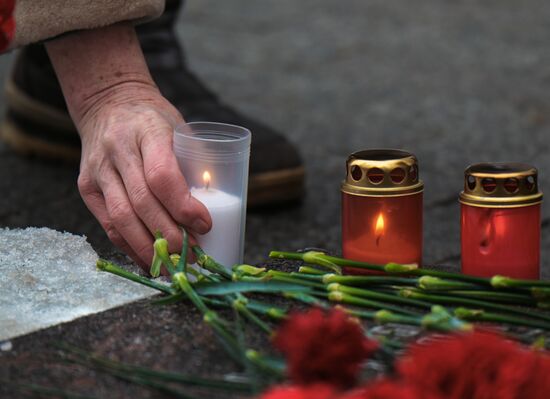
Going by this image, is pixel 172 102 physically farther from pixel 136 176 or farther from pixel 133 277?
pixel 133 277

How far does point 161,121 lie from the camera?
1.45m

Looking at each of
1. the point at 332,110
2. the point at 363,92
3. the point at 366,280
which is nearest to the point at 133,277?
the point at 366,280

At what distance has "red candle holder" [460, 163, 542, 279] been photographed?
1.25 meters

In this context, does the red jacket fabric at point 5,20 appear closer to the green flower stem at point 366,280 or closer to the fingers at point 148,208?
the fingers at point 148,208

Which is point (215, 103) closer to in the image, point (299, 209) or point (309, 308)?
point (299, 209)

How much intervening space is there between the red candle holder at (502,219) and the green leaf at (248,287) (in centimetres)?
24

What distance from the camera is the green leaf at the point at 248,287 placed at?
1147 millimetres

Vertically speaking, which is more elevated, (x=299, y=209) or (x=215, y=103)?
(x=215, y=103)

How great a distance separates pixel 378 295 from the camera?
1.17m

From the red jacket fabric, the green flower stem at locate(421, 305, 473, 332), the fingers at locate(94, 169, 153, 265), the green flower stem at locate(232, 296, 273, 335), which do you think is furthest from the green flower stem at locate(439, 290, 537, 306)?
the red jacket fabric

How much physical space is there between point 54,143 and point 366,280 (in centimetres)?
163

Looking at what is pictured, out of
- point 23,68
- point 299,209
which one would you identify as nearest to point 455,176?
point 299,209

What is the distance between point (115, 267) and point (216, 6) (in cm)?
360

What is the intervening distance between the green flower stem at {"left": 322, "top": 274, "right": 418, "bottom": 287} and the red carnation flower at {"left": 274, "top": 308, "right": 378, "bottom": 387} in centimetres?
37
